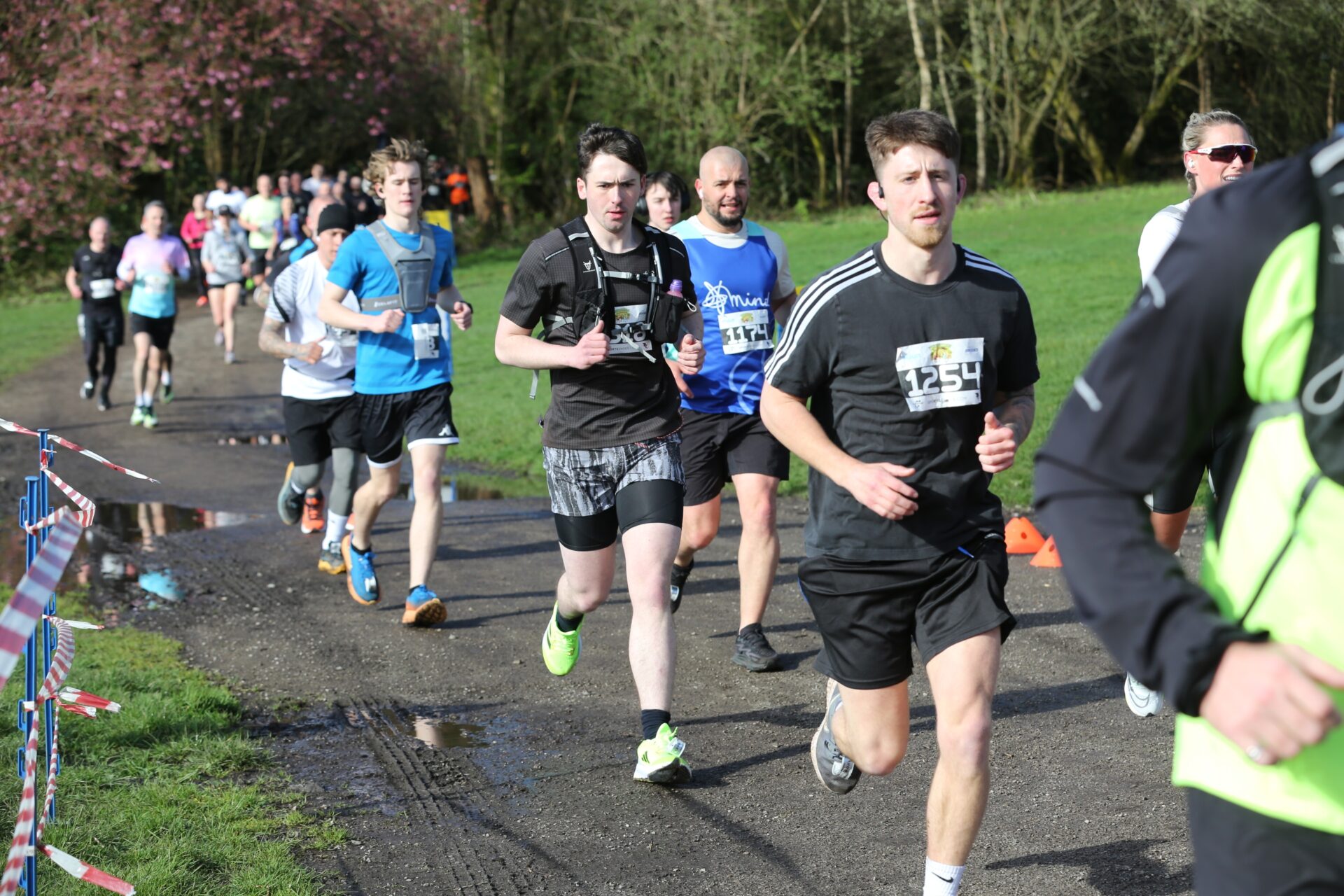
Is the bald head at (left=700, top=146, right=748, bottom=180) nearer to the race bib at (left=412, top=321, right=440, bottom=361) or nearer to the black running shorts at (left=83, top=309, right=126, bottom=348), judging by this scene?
the race bib at (left=412, top=321, right=440, bottom=361)

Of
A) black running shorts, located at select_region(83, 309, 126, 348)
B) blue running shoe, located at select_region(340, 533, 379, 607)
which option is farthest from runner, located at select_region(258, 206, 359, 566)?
black running shorts, located at select_region(83, 309, 126, 348)

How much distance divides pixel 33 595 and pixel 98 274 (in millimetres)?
14197

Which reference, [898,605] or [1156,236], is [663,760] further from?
[1156,236]

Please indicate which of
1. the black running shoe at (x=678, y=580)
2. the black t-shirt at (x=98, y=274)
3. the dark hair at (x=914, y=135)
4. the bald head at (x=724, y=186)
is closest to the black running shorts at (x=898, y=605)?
the dark hair at (x=914, y=135)

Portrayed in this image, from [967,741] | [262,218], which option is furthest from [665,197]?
[262,218]

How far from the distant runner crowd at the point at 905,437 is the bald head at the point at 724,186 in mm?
13

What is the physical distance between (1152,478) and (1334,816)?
450 mm

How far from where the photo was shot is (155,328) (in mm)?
15672

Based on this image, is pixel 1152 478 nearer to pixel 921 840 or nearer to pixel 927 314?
pixel 927 314

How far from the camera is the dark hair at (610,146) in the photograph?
18.7 feet

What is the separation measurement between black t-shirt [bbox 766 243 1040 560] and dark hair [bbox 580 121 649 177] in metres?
1.64

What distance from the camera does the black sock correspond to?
17.7 feet

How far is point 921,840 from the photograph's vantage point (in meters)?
4.77

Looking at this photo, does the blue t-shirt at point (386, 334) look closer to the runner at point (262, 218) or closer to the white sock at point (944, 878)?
the white sock at point (944, 878)
